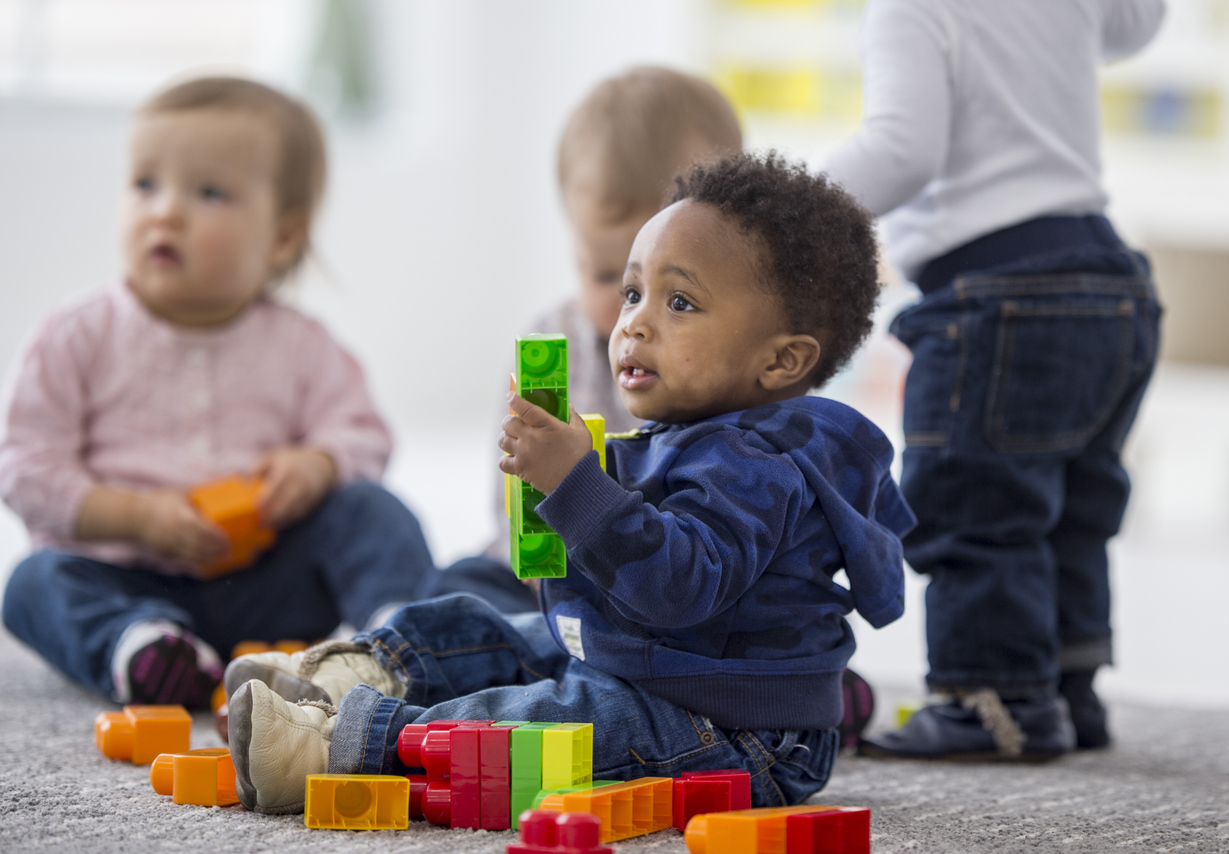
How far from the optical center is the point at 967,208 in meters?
1.12

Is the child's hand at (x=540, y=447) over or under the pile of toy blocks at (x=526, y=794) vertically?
over

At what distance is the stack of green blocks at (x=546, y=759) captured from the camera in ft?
2.40

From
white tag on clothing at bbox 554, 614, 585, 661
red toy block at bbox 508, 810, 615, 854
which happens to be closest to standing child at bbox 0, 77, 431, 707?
white tag on clothing at bbox 554, 614, 585, 661

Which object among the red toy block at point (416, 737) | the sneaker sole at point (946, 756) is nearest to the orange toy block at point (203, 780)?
the red toy block at point (416, 737)

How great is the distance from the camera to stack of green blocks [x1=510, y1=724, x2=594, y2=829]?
0.73 meters

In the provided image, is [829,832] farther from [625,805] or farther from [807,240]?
[807,240]

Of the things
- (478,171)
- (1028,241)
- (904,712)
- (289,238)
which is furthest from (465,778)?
(478,171)

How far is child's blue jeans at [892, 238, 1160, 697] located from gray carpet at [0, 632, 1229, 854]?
11 cm

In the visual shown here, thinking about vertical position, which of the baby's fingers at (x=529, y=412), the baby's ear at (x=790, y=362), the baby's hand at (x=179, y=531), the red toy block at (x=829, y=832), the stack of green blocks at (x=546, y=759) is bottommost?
the red toy block at (x=829, y=832)

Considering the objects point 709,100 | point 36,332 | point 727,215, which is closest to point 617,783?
point 727,215

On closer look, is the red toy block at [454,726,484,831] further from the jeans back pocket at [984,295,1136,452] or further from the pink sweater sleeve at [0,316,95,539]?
the pink sweater sleeve at [0,316,95,539]

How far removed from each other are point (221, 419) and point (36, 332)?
0.22 m

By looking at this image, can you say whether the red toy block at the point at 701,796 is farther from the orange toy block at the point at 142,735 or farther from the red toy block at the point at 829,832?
the orange toy block at the point at 142,735

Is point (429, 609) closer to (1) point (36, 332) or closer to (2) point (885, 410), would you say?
(1) point (36, 332)
